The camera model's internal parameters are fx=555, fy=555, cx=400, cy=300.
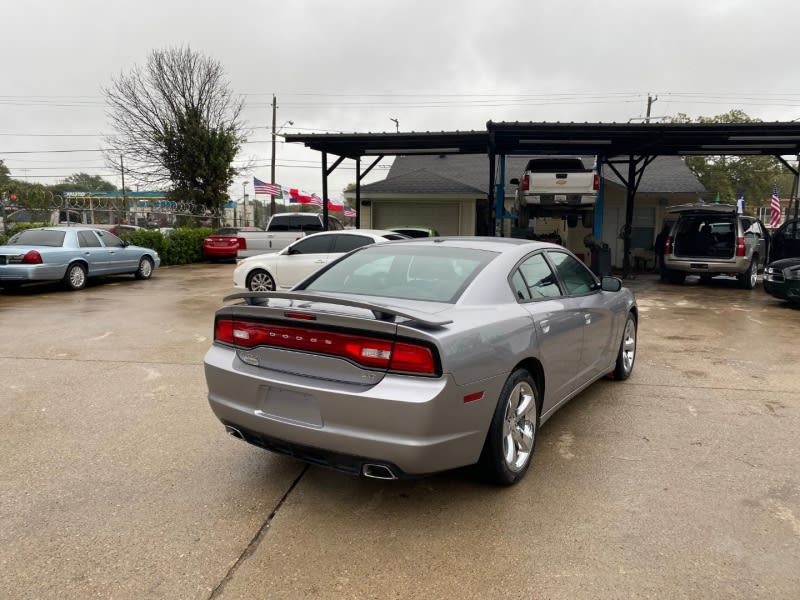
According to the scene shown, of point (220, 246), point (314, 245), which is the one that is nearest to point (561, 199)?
point (314, 245)

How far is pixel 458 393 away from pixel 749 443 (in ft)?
8.41

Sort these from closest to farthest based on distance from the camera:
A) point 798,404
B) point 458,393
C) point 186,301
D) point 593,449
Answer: point 458,393 < point 593,449 < point 798,404 < point 186,301

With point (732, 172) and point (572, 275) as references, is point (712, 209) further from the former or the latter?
point (732, 172)

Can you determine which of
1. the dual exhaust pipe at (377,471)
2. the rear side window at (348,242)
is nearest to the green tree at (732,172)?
the rear side window at (348,242)

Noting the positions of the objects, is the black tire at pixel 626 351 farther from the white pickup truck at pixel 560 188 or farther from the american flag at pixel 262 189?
the american flag at pixel 262 189

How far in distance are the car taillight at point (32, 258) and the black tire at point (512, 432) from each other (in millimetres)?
11245

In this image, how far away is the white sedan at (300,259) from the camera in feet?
33.4

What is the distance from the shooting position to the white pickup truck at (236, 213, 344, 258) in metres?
16.4

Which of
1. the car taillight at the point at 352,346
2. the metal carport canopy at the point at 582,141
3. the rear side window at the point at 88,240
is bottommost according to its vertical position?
the car taillight at the point at 352,346

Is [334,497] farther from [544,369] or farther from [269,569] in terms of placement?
[544,369]

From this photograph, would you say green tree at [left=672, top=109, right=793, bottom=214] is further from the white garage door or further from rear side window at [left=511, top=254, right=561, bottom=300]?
rear side window at [left=511, top=254, right=561, bottom=300]

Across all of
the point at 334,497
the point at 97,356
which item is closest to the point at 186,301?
the point at 97,356

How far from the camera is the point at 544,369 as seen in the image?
3477 mm

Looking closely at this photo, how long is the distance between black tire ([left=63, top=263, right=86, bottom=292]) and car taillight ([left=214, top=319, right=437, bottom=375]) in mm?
10772
